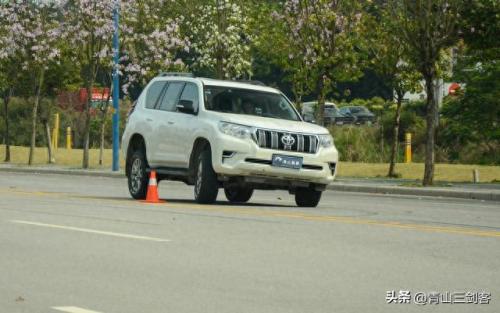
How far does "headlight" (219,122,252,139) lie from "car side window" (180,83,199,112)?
1.06 m

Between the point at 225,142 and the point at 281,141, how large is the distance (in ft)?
2.86

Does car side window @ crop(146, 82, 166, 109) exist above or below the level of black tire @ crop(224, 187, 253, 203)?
above

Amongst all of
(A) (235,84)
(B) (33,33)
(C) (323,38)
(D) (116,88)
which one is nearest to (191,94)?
(A) (235,84)

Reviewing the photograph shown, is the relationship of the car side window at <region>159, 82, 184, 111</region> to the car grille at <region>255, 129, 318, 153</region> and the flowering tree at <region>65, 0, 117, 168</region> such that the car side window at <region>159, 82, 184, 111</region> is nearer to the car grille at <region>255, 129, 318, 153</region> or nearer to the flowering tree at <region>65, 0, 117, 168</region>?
the car grille at <region>255, 129, 318, 153</region>

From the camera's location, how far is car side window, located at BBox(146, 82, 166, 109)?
902 inches

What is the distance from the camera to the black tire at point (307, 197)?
69.7ft

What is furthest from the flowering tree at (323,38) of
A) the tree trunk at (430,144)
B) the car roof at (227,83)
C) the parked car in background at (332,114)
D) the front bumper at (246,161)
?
the parked car in background at (332,114)

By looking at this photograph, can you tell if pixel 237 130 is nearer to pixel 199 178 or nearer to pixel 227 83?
pixel 199 178

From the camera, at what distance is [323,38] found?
38938 millimetres

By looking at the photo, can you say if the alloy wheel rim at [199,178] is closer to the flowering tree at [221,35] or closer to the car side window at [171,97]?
the car side window at [171,97]

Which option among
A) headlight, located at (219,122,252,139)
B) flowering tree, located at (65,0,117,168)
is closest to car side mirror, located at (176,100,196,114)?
headlight, located at (219,122,252,139)

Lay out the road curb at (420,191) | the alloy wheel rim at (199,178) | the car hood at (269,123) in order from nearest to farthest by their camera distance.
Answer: the car hood at (269,123)
the alloy wheel rim at (199,178)
the road curb at (420,191)

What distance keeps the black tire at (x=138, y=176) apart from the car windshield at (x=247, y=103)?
6.03 feet

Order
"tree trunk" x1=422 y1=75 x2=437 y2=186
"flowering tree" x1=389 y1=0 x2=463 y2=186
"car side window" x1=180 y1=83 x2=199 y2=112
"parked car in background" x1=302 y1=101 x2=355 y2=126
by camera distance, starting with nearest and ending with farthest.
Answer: "car side window" x1=180 y1=83 x2=199 y2=112
"flowering tree" x1=389 y1=0 x2=463 y2=186
"tree trunk" x1=422 y1=75 x2=437 y2=186
"parked car in background" x1=302 y1=101 x2=355 y2=126
